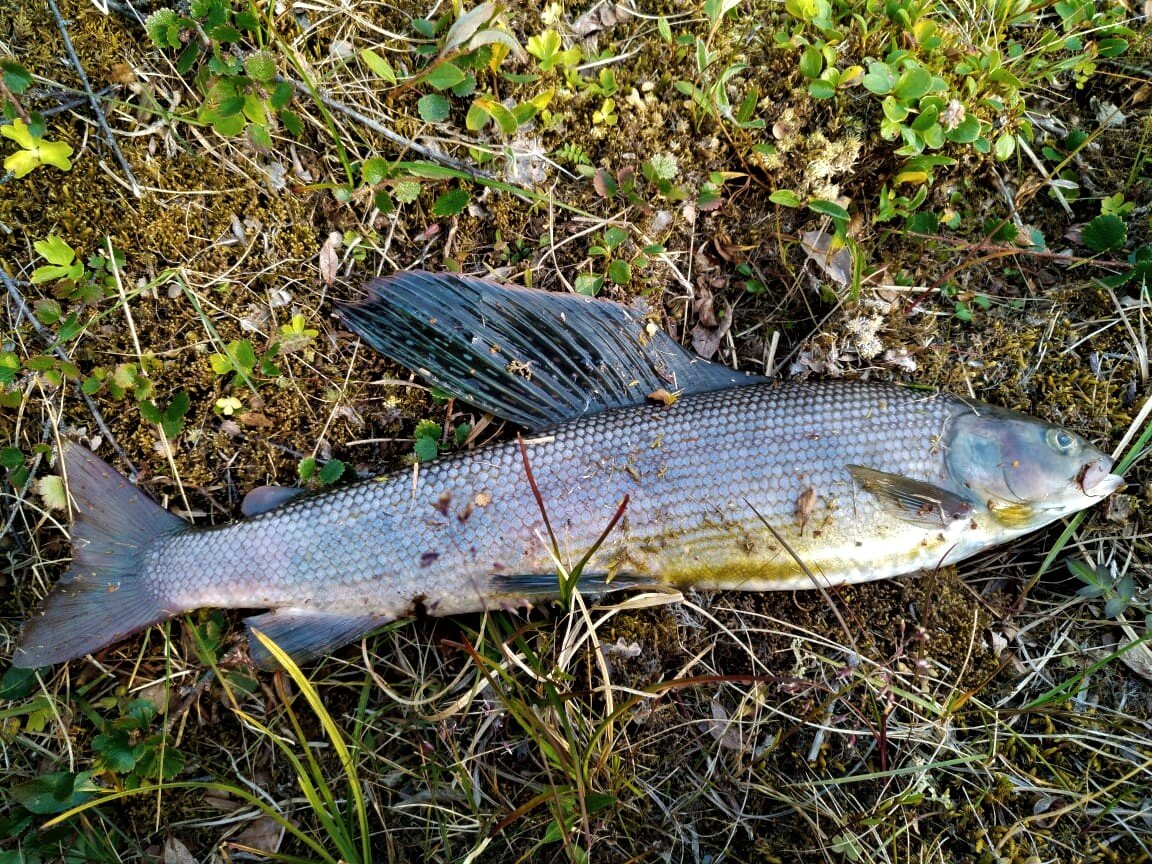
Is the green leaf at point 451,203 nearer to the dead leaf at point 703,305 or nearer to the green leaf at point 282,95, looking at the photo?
the green leaf at point 282,95

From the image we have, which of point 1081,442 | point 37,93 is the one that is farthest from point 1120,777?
point 37,93

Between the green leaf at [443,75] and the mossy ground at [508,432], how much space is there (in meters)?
0.20

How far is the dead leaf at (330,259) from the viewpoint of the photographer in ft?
10.4

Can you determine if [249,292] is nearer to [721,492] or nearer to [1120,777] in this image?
[721,492]

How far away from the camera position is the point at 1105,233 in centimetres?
313

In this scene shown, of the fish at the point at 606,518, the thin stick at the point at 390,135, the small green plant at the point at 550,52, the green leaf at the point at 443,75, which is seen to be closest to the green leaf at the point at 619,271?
the fish at the point at 606,518

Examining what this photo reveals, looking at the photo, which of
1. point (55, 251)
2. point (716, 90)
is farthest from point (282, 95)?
point (716, 90)

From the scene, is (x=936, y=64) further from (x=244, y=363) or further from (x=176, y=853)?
(x=176, y=853)

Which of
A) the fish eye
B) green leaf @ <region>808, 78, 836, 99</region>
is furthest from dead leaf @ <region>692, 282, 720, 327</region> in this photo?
the fish eye

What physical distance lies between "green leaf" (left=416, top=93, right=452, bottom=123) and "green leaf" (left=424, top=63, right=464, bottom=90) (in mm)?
55

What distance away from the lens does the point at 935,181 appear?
331 cm

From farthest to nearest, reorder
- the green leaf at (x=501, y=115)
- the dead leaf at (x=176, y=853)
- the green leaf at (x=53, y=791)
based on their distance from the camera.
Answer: the green leaf at (x=501, y=115) → the dead leaf at (x=176, y=853) → the green leaf at (x=53, y=791)

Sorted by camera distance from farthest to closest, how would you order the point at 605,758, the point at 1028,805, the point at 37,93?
the point at 37,93, the point at 1028,805, the point at 605,758

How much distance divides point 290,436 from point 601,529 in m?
1.57
